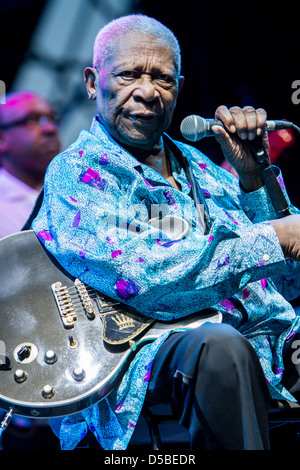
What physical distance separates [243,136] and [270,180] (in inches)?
7.7

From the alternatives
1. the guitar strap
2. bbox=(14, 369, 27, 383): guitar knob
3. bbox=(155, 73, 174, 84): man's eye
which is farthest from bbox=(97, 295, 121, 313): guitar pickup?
bbox=(155, 73, 174, 84): man's eye

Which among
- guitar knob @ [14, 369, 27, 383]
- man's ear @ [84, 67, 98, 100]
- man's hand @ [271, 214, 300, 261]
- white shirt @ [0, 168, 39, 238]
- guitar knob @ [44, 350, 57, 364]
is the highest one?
man's ear @ [84, 67, 98, 100]

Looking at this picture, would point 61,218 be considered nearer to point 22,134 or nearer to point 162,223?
point 162,223

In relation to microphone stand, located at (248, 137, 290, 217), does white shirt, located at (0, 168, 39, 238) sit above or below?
below

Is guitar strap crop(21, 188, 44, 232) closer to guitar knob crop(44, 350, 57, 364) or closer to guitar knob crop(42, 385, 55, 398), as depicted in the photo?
guitar knob crop(44, 350, 57, 364)

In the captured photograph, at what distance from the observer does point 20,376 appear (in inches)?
59.9

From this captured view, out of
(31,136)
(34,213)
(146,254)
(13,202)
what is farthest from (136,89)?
(31,136)

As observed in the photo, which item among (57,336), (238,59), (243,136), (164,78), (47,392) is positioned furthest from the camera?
(238,59)

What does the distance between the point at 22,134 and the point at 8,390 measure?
2.29 m

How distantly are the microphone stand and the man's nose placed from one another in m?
0.41

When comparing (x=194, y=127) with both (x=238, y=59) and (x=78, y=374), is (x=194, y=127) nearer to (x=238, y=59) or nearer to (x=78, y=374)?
(x=78, y=374)

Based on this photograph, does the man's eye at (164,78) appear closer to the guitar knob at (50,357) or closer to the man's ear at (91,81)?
the man's ear at (91,81)

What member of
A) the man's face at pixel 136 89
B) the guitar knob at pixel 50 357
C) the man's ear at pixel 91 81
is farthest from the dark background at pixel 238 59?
the guitar knob at pixel 50 357

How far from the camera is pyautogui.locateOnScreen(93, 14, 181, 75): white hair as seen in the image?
6.53 feet
